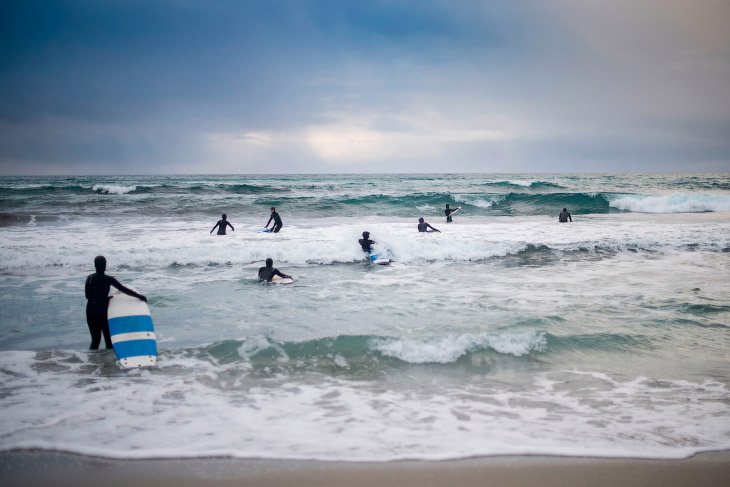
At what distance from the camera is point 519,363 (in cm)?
607

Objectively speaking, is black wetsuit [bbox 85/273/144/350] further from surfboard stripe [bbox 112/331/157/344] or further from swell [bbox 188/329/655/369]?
swell [bbox 188/329/655/369]

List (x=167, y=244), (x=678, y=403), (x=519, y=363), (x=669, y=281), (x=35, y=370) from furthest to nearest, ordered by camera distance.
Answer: (x=167, y=244) → (x=669, y=281) → (x=519, y=363) → (x=35, y=370) → (x=678, y=403)

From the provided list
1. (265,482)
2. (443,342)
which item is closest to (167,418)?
(265,482)

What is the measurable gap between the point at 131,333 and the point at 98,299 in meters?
0.73

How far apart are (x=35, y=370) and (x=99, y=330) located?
2.84ft

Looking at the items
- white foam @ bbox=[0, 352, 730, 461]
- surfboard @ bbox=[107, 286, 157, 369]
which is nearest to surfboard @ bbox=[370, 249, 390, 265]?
white foam @ bbox=[0, 352, 730, 461]

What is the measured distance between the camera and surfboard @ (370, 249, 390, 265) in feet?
44.9

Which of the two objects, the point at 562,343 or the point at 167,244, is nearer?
the point at 562,343

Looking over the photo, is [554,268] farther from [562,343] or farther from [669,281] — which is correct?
[562,343]

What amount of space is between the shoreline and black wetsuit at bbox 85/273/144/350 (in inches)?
110

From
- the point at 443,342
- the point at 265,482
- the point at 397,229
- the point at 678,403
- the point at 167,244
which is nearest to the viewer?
the point at 265,482

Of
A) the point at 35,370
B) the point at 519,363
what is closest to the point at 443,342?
the point at 519,363

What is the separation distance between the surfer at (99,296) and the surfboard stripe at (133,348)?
15.8 inches

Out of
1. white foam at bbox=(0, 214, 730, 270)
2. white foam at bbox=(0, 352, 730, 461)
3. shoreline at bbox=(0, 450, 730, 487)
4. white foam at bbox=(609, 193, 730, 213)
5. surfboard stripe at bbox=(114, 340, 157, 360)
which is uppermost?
white foam at bbox=(609, 193, 730, 213)
